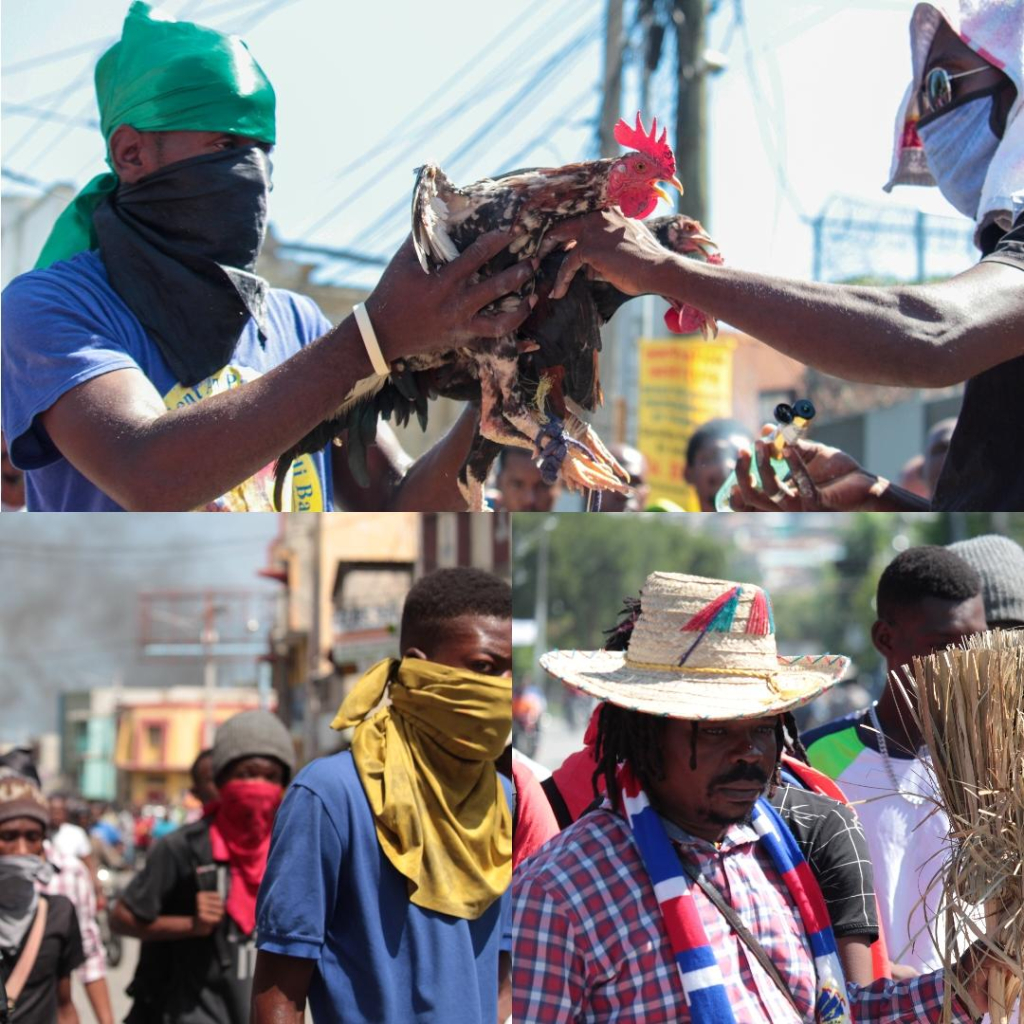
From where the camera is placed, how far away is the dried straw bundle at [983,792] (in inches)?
97.3

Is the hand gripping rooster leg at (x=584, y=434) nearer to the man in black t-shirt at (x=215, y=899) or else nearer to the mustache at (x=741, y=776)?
the mustache at (x=741, y=776)

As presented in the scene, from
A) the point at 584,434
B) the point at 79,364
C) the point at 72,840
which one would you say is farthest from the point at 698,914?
the point at 72,840

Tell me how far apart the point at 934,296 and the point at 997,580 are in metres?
1.30

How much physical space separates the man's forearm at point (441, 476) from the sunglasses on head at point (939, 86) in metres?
1.32

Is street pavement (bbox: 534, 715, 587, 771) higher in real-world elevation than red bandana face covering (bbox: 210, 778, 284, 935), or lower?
higher

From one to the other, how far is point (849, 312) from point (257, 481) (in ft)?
4.25

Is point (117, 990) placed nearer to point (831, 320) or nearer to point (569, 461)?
point (569, 461)

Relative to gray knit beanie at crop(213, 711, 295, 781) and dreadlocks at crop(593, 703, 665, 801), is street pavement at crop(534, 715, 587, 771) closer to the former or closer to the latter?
gray knit beanie at crop(213, 711, 295, 781)

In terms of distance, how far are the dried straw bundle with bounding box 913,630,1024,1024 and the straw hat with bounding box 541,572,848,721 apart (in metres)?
0.22

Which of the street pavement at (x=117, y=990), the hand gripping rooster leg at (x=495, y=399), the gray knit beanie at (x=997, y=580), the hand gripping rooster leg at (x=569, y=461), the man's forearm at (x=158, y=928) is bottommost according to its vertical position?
the street pavement at (x=117, y=990)

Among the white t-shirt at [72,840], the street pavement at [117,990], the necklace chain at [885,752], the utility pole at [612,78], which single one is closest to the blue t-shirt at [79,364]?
the necklace chain at [885,752]

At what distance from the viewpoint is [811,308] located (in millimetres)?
2742

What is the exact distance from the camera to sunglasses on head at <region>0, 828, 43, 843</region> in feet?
16.5

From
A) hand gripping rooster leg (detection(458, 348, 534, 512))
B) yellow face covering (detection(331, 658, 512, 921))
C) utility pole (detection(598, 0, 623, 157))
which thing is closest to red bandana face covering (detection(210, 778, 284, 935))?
yellow face covering (detection(331, 658, 512, 921))
